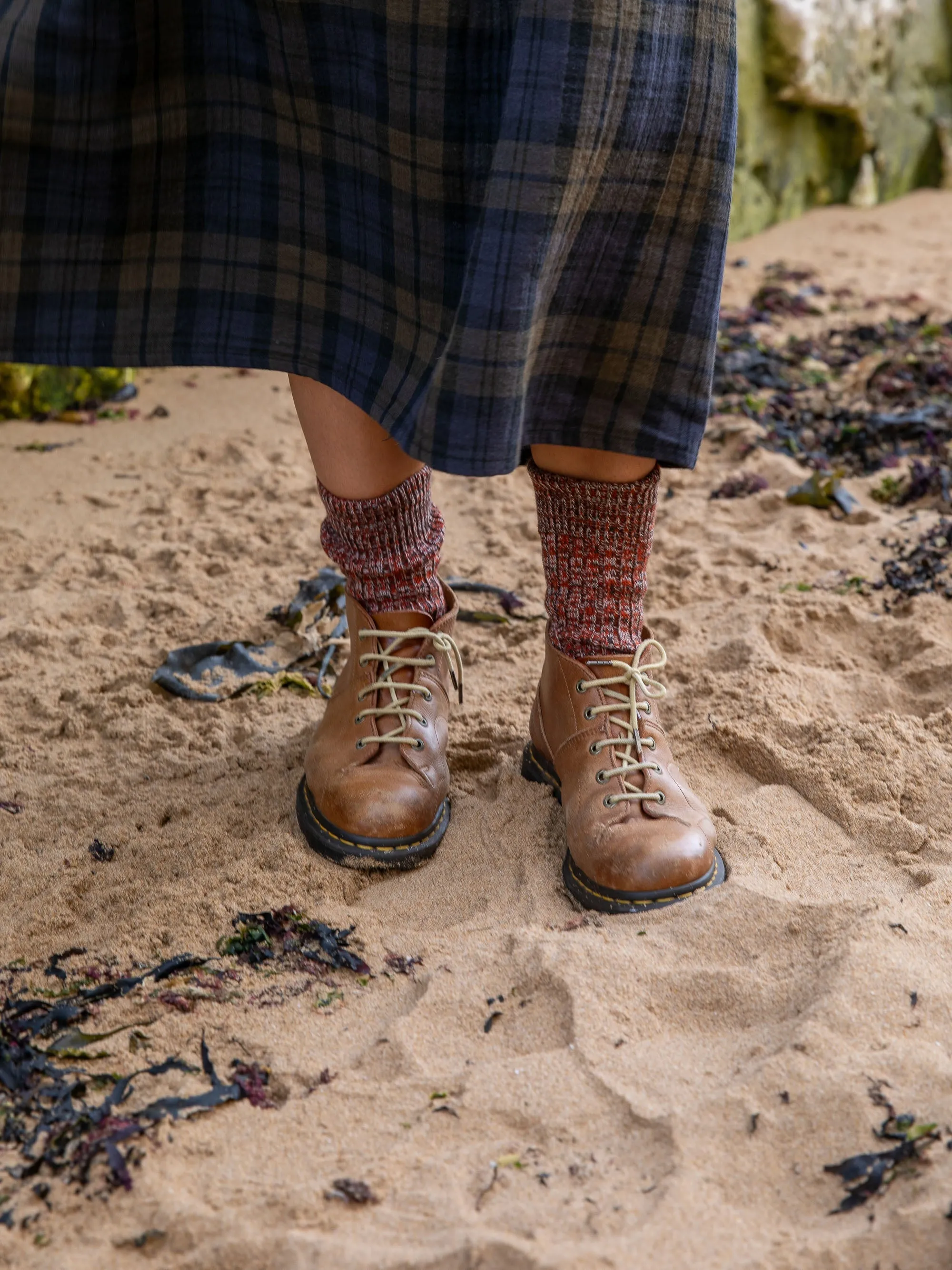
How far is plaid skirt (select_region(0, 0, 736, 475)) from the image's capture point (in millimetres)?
1197

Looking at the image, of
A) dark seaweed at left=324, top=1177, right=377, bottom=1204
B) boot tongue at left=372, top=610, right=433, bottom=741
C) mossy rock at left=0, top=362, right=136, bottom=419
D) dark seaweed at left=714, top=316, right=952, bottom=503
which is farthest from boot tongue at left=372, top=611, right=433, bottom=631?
mossy rock at left=0, top=362, right=136, bottom=419

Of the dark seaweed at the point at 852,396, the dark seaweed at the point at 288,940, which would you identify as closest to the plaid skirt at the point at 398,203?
A: the dark seaweed at the point at 288,940

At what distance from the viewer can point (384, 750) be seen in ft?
5.24

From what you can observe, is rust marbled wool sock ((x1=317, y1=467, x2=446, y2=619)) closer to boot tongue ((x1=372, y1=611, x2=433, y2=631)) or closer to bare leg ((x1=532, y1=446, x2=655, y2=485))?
boot tongue ((x1=372, y1=611, x2=433, y2=631))

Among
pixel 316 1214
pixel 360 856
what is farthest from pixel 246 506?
pixel 316 1214

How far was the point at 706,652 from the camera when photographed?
6.78 feet

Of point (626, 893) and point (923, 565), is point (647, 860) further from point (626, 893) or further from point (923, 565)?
point (923, 565)

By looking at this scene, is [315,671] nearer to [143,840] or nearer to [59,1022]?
[143,840]

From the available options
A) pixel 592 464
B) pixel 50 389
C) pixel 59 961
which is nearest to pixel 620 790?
pixel 592 464

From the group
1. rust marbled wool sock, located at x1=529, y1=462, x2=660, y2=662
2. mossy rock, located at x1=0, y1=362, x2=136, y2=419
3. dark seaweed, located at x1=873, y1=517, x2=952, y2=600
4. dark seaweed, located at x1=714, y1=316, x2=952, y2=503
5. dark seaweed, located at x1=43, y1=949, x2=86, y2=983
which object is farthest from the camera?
mossy rock, located at x1=0, y1=362, x2=136, y2=419

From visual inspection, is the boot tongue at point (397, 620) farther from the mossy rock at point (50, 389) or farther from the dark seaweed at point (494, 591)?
the mossy rock at point (50, 389)

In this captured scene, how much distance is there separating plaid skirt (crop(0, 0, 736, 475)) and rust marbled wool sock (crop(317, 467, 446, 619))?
19 cm

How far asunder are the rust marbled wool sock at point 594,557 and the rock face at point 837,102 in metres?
4.31

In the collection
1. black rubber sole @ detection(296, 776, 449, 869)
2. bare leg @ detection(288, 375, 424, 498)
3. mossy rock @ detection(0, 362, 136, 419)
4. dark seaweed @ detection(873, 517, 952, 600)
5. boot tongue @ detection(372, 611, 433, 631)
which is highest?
bare leg @ detection(288, 375, 424, 498)
